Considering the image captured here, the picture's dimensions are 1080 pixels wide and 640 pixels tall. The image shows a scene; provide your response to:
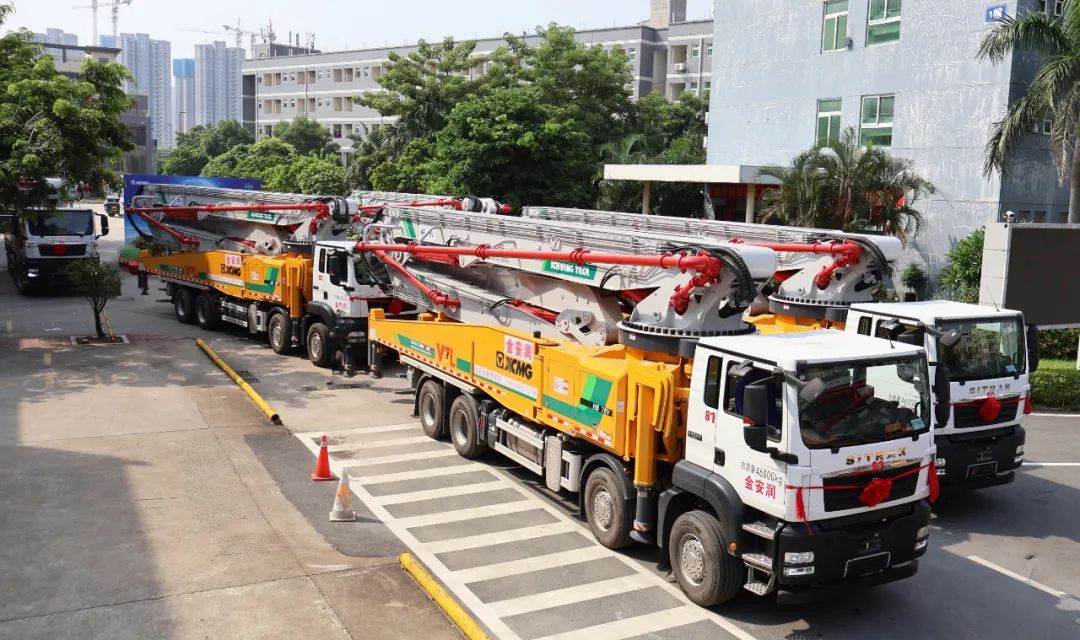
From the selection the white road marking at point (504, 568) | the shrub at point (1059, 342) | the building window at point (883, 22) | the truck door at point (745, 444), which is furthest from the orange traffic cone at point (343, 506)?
the building window at point (883, 22)

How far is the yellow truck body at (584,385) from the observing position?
9102mm

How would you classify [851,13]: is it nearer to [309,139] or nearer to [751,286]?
[751,286]

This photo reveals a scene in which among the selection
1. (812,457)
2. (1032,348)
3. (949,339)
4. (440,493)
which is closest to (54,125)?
(440,493)

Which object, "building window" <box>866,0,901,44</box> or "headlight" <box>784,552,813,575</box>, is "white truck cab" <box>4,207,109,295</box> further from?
"headlight" <box>784,552,813,575</box>

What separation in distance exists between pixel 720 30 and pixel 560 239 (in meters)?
20.4

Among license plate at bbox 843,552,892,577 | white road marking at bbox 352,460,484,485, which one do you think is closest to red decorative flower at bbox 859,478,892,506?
license plate at bbox 843,552,892,577

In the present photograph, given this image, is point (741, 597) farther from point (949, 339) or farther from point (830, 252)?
point (830, 252)

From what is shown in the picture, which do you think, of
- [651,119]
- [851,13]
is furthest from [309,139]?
[851,13]

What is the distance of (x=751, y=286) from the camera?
920 centimetres

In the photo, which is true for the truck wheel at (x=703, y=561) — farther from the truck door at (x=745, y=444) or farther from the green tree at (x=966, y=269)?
the green tree at (x=966, y=269)

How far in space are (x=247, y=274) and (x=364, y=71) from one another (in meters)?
63.0

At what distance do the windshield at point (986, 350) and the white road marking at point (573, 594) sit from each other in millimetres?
4770

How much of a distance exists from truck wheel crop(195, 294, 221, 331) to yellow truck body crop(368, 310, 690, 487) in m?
11.4

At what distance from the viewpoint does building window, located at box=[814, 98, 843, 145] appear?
85.7 ft
